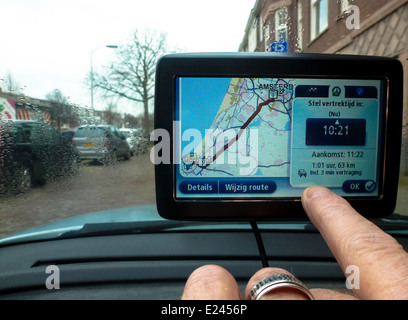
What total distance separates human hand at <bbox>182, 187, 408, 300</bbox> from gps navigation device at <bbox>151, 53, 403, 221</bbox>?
196 millimetres

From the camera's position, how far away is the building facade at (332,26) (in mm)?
1551

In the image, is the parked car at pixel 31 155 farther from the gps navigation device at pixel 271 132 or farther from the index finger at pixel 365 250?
the index finger at pixel 365 250

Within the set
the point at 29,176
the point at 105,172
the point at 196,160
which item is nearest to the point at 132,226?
the point at 105,172

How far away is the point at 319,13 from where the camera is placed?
169 centimetres

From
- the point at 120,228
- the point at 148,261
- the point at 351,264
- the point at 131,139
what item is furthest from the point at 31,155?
the point at 351,264

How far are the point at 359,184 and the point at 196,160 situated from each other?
0.54 metres

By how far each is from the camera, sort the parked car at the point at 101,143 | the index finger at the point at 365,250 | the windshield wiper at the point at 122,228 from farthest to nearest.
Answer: the windshield wiper at the point at 122,228
the parked car at the point at 101,143
the index finger at the point at 365,250

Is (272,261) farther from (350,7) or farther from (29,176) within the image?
(29,176)

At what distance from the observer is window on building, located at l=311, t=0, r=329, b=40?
1617 mm

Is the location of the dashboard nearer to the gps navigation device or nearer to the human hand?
the gps navigation device

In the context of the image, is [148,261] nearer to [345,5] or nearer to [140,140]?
[140,140]

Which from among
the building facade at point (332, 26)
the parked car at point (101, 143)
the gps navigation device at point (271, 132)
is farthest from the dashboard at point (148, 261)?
the gps navigation device at point (271, 132)

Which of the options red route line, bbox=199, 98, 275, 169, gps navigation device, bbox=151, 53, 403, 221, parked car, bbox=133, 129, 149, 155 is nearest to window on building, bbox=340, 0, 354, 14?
gps navigation device, bbox=151, 53, 403, 221

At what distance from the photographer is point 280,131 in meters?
0.98
